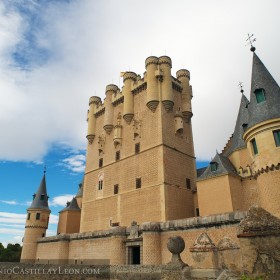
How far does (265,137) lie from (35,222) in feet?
102

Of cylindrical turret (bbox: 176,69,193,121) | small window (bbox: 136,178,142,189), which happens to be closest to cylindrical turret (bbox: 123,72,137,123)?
cylindrical turret (bbox: 176,69,193,121)

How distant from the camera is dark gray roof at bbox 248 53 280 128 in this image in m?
16.0

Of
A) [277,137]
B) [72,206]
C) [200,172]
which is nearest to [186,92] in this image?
[200,172]

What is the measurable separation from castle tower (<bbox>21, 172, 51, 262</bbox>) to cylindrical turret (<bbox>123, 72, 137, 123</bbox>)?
1930 cm

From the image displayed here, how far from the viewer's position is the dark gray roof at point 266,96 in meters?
16.0

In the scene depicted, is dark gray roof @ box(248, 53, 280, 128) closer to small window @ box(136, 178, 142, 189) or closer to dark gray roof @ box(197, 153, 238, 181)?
dark gray roof @ box(197, 153, 238, 181)

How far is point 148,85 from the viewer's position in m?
25.3

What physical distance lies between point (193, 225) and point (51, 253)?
1676 centimetres

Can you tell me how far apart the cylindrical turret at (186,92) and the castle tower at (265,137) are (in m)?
9.16

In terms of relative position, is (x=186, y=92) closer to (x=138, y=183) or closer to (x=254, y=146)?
(x=138, y=183)

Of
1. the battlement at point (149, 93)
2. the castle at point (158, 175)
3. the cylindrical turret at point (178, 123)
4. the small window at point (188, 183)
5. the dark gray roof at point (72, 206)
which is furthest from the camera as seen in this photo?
the dark gray roof at point (72, 206)

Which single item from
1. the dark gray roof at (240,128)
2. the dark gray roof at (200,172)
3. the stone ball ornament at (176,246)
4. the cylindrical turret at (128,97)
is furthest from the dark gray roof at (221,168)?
the stone ball ornament at (176,246)

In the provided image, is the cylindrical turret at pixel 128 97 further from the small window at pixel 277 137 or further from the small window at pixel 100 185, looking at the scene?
the small window at pixel 277 137

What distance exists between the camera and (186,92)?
27.8 metres
